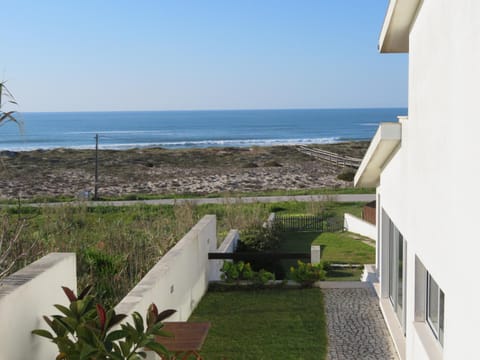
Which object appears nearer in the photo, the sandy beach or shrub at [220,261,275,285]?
shrub at [220,261,275,285]

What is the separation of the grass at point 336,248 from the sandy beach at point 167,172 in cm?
1697

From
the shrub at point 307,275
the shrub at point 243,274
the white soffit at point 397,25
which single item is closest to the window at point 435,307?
the white soffit at point 397,25

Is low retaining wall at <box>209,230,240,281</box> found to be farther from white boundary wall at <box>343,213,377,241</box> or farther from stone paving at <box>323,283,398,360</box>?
white boundary wall at <box>343,213,377,241</box>

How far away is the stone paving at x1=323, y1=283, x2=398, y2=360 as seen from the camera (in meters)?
9.28

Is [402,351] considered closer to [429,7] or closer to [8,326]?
[429,7]

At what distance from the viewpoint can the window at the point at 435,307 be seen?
6200mm

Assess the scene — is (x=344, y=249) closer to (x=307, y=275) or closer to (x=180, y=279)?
(x=307, y=275)

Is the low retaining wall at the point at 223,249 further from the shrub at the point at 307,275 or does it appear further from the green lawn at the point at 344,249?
the green lawn at the point at 344,249

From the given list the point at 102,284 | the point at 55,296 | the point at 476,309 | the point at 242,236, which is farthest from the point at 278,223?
the point at 476,309

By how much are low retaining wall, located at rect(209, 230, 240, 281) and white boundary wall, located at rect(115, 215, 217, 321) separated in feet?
0.98

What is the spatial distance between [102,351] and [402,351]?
4961 millimetres

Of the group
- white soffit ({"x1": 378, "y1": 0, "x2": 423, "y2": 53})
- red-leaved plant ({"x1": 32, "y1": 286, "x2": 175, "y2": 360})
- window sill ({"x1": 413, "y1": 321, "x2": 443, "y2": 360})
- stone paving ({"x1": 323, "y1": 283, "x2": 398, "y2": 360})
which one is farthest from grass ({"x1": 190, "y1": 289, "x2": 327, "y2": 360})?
white soffit ({"x1": 378, "y1": 0, "x2": 423, "y2": 53})

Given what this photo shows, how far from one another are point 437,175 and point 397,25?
300cm

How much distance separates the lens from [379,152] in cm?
959
